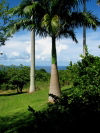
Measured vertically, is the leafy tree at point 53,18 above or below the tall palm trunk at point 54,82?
above

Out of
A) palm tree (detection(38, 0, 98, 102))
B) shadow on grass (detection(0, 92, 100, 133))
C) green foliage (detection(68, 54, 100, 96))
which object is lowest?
shadow on grass (detection(0, 92, 100, 133))

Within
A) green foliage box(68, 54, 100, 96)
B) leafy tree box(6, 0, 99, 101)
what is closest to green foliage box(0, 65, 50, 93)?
leafy tree box(6, 0, 99, 101)

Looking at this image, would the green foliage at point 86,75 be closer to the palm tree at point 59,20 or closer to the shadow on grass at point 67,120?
the shadow on grass at point 67,120

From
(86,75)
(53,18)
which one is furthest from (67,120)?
(53,18)

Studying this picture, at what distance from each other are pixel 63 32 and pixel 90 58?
639 centimetres

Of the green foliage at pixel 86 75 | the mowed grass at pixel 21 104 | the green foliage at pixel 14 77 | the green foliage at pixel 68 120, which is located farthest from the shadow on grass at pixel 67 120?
the green foliage at pixel 14 77

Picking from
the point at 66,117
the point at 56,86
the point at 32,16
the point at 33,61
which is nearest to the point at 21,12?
the point at 32,16

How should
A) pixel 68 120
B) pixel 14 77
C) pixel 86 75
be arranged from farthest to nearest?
pixel 14 77
pixel 86 75
pixel 68 120

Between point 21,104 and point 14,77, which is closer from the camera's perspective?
point 21,104

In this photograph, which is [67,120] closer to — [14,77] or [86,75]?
[86,75]

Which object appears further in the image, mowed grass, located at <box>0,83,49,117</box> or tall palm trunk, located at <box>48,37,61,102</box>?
tall palm trunk, located at <box>48,37,61,102</box>

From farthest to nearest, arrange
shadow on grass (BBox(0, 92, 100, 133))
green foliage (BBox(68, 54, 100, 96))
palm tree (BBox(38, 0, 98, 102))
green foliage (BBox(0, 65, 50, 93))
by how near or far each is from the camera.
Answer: green foliage (BBox(0, 65, 50, 93))
palm tree (BBox(38, 0, 98, 102))
green foliage (BBox(68, 54, 100, 96))
shadow on grass (BBox(0, 92, 100, 133))

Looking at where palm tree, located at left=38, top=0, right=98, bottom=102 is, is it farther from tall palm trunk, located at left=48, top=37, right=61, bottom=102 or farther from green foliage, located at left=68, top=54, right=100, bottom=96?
green foliage, located at left=68, top=54, right=100, bottom=96

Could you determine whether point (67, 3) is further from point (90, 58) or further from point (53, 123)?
point (53, 123)
